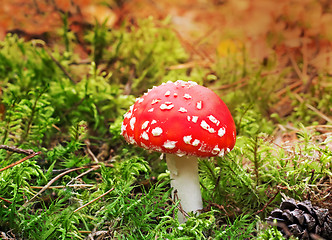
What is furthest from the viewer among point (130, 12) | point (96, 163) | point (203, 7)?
point (203, 7)

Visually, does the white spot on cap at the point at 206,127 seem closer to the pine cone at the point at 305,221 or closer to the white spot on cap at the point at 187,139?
the white spot on cap at the point at 187,139

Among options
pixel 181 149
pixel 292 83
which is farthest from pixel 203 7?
pixel 181 149

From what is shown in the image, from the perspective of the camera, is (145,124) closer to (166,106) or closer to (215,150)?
(166,106)

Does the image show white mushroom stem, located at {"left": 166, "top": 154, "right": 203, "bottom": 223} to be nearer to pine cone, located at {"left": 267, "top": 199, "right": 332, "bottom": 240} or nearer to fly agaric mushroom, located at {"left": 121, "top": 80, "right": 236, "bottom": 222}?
fly agaric mushroom, located at {"left": 121, "top": 80, "right": 236, "bottom": 222}

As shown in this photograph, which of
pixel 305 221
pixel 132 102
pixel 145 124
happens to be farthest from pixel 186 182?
pixel 132 102

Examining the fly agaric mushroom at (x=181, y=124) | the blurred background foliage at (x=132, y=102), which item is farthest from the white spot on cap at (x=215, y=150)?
the blurred background foliage at (x=132, y=102)

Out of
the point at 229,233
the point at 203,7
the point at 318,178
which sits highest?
the point at 203,7

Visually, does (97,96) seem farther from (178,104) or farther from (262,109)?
(262,109)
